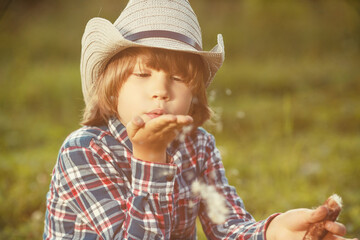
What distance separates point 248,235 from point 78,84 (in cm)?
600

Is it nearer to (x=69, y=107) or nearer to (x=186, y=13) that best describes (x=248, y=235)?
(x=186, y=13)

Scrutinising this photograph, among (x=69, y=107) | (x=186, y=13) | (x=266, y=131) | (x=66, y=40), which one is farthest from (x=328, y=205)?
(x=66, y=40)

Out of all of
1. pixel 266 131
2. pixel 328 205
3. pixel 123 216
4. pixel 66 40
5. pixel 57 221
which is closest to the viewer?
pixel 328 205

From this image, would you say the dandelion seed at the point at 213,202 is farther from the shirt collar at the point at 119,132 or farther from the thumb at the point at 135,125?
the thumb at the point at 135,125

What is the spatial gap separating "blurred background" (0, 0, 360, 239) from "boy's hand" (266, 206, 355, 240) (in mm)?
768

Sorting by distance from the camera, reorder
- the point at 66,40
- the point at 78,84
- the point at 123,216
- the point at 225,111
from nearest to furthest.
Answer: the point at 123,216 → the point at 225,111 → the point at 78,84 → the point at 66,40

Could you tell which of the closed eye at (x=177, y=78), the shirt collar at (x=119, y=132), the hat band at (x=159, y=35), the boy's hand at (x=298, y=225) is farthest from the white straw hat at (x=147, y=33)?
the boy's hand at (x=298, y=225)

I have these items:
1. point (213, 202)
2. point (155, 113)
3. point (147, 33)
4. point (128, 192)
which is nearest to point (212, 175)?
point (213, 202)

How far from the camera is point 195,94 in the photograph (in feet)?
6.23

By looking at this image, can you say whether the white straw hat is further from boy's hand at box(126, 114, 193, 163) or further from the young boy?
boy's hand at box(126, 114, 193, 163)

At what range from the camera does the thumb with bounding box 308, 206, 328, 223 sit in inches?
52.9

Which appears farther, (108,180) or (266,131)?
(266,131)

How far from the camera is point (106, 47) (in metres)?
1.75

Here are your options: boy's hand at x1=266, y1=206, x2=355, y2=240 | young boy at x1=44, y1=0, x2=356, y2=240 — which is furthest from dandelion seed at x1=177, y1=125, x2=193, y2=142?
boy's hand at x1=266, y1=206, x2=355, y2=240
